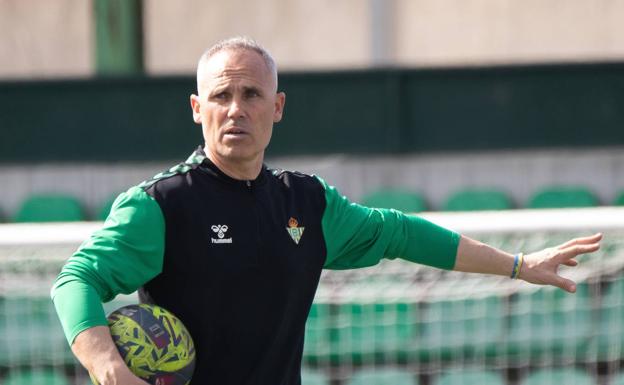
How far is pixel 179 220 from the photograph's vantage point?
131 inches

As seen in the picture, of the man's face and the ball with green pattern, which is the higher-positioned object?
the man's face

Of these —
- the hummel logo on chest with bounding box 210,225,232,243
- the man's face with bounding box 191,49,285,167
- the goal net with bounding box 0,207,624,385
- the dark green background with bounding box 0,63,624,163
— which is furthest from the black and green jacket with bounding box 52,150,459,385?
the dark green background with bounding box 0,63,624,163

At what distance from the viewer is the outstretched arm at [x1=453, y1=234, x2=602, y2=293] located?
12.7ft

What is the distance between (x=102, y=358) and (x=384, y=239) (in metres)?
1.34

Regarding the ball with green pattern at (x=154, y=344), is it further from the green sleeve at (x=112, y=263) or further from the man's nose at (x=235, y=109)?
the man's nose at (x=235, y=109)

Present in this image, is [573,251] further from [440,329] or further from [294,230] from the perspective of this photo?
[440,329]

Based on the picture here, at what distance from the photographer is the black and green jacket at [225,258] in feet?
10.4

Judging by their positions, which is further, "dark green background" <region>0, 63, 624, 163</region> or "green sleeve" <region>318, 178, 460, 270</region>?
"dark green background" <region>0, 63, 624, 163</region>

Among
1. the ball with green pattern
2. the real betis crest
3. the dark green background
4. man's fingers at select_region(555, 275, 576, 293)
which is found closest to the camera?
the ball with green pattern

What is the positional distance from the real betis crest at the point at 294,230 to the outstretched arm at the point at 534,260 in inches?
25.3

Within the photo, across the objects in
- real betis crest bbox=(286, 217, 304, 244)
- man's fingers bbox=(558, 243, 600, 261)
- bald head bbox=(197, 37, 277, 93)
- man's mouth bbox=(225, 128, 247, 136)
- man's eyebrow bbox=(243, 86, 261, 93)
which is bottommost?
man's fingers bbox=(558, 243, 600, 261)

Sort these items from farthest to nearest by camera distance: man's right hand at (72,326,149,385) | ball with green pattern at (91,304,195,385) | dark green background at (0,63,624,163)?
1. dark green background at (0,63,624,163)
2. ball with green pattern at (91,304,195,385)
3. man's right hand at (72,326,149,385)

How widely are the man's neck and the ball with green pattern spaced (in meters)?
0.50

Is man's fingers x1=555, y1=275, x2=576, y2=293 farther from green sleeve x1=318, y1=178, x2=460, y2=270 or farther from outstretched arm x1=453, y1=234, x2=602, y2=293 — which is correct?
green sleeve x1=318, y1=178, x2=460, y2=270
